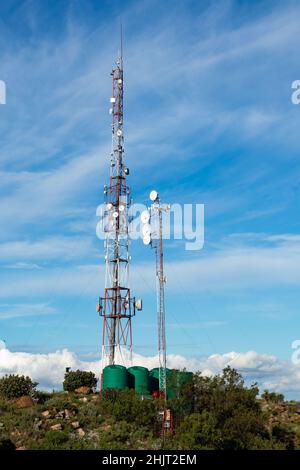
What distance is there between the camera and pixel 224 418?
44.9 metres

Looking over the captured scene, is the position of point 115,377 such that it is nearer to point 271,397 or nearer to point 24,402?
point 24,402

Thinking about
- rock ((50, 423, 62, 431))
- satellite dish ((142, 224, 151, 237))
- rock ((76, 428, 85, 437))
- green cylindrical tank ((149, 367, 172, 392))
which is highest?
satellite dish ((142, 224, 151, 237))

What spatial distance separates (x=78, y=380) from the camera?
59.3 m

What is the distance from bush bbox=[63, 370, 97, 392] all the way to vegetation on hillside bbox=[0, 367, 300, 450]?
731cm

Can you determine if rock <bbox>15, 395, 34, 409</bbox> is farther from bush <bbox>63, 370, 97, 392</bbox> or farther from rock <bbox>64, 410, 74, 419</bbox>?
bush <bbox>63, 370, 97, 392</bbox>

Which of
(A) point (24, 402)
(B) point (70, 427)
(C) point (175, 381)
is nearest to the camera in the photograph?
(B) point (70, 427)

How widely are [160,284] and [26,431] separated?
48.9 feet

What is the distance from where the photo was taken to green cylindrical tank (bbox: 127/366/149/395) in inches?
2115

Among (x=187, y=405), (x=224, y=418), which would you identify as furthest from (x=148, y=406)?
(x=224, y=418)

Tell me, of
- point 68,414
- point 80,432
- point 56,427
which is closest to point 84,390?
point 68,414

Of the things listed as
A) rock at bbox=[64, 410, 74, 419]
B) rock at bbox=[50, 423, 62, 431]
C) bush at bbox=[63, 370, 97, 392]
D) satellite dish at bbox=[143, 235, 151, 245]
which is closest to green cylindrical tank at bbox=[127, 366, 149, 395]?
bush at bbox=[63, 370, 97, 392]

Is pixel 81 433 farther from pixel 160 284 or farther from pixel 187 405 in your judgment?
pixel 160 284

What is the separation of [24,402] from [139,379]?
36.9 ft

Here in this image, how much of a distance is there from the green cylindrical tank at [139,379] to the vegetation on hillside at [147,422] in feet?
13.4
